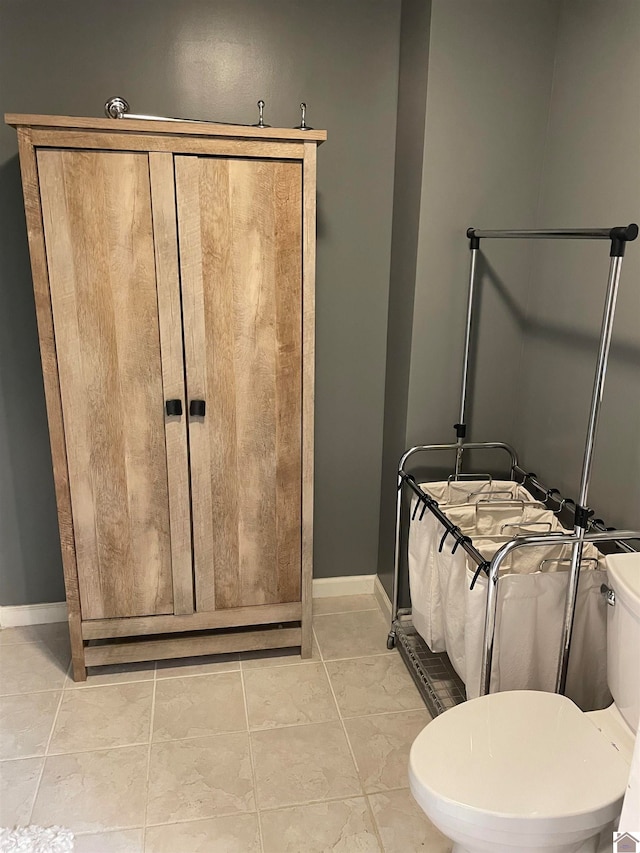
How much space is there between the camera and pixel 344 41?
231 cm

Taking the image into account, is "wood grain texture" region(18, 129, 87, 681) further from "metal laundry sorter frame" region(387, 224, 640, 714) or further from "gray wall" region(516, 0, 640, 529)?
"gray wall" region(516, 0, 640, 529)

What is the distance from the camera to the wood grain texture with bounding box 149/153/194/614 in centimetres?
192

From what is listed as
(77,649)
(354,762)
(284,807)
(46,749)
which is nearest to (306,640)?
(354,762)

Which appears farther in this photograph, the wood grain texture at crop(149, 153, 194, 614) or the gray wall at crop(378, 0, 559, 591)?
the gray wall at crop(378, 0, 559, 591)

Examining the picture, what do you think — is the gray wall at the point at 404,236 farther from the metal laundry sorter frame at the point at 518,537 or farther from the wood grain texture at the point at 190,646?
the wood grain texture at the point at 190,646

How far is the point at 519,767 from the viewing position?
1.38 metres

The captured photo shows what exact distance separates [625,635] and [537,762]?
1.15 ft

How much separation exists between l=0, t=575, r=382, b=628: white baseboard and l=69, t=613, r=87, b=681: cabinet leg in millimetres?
387

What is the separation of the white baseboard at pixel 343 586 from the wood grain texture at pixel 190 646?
423 millimetres

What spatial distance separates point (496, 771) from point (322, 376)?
1.57m

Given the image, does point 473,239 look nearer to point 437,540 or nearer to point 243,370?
point 243,370

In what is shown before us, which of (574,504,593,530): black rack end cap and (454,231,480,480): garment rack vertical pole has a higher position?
(454,231,480,480): garment rack vertical pole

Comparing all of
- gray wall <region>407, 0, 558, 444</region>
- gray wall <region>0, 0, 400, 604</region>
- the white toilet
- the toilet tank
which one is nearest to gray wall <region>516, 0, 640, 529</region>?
gray wall <region>407, 0, 558, 444</region>

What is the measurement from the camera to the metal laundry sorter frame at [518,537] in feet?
5.03
